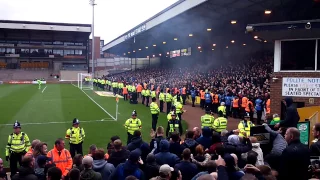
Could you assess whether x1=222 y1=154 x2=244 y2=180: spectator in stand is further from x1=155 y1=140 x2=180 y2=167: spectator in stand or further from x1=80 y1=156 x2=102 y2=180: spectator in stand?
x1=80 y1=156 x2=102 y2=180: spectator in stand

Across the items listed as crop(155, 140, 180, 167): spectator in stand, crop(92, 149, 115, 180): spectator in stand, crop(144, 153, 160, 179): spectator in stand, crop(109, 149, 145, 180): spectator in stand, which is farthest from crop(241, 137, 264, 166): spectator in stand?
crop(92, 149, 115, 180): spectator in stand

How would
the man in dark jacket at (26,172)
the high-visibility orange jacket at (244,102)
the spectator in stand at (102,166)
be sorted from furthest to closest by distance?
the high-visibility orange jacket at (244,102), the spectator in stand at (102,166), the man in dark jacket at (26,172)

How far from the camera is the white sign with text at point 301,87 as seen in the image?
46.0 feet

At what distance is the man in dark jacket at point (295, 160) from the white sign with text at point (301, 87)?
336 inches

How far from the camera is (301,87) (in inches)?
561

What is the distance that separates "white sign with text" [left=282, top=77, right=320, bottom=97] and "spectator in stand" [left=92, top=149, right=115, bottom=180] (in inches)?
393

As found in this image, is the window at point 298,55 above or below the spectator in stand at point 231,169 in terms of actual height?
above

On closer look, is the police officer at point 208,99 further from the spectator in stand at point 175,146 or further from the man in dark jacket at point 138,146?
the spectator in stand at point 175,146

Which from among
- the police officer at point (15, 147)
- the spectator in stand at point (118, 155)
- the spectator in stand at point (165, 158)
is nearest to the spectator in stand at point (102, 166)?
the spectator in stand at point (118, 155)

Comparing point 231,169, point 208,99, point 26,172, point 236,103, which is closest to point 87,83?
point 208,99

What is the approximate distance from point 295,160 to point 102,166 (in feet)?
12.0

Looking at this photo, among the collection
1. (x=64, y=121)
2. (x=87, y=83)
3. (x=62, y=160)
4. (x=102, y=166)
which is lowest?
(x=64, y=121)

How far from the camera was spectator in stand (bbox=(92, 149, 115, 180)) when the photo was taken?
678 cm

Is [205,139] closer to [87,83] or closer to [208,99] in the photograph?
[208,99]
